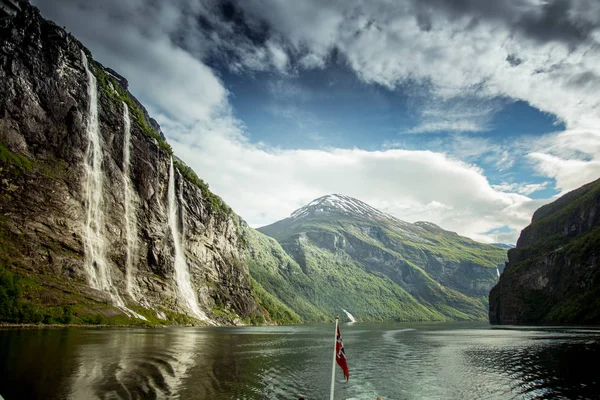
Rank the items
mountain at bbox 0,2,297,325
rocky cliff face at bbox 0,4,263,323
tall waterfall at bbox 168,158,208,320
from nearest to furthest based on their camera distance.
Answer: mountain at bbox 0,2,297,325, rocky cliff face at bbox 0,4,263,323, tall waterfall at bbox 168,158,208,320

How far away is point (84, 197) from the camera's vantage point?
94.8 m

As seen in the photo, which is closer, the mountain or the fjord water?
the fjord water

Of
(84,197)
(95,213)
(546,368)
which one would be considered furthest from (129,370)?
(95,213)

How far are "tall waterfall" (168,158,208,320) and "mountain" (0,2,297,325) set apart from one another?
61 centimetres

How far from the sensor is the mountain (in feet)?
244

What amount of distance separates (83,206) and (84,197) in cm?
280

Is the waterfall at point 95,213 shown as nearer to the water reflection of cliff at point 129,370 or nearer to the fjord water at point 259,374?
the fjord water at point 259,374

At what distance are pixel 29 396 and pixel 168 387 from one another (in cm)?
880

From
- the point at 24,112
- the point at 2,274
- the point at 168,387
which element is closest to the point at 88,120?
the point at 24,112

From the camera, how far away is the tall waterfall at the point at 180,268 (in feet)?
397

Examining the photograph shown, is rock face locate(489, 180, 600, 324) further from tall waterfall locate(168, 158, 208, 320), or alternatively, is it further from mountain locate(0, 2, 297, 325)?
tall waterfall locate(168, 158, 208, 320)

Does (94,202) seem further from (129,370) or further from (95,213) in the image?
(129,370)

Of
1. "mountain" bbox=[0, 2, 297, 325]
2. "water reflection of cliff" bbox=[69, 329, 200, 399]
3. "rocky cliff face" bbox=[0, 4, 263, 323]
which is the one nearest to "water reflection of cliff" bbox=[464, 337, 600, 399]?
"water reflection of cliff" bbox=[69, 329, 200, 399]

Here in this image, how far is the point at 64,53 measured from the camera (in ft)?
348
